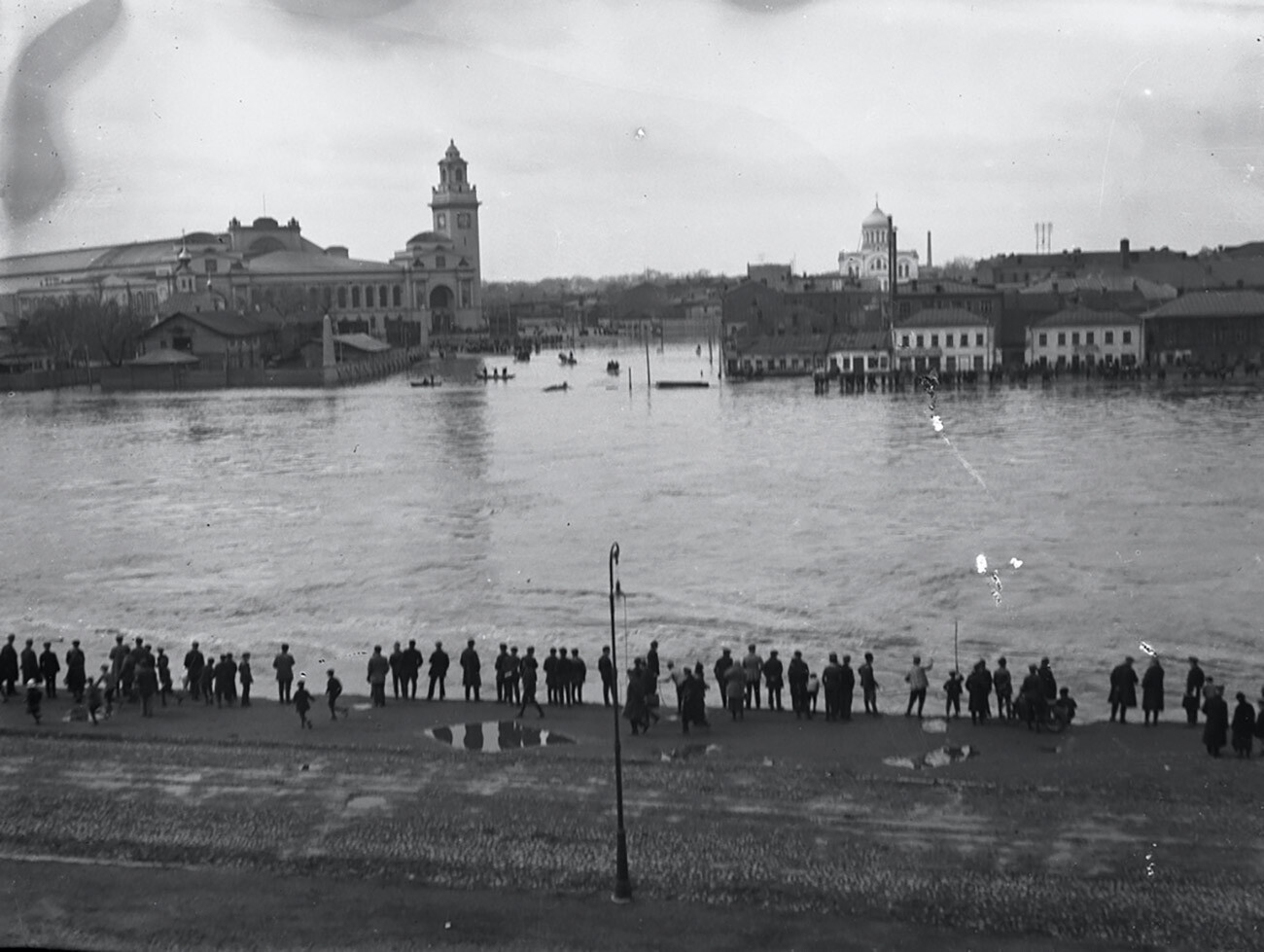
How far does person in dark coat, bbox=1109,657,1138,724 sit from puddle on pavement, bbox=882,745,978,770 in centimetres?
127

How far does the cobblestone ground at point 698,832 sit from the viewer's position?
6918 mm

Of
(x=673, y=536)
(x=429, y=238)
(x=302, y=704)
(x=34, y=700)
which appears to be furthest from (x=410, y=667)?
(x=429, y=238)

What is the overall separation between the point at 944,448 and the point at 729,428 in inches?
240

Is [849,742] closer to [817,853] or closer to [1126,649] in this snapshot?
[817,853]

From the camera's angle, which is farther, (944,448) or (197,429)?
(197,429)

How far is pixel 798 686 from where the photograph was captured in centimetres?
1007

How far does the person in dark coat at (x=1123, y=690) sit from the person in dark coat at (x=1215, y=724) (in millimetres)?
888

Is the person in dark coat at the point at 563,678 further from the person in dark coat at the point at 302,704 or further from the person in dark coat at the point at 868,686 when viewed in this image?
the person in dark coat at the point at 868,686

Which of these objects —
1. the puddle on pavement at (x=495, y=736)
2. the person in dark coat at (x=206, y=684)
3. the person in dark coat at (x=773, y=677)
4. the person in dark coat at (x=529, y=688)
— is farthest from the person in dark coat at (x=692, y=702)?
the person in dark coat at (x=206, y=684)

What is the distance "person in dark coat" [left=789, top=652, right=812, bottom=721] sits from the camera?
33.0 feet

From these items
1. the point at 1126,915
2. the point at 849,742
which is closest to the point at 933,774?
the point at 849,742

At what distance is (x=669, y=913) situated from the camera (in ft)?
22.5

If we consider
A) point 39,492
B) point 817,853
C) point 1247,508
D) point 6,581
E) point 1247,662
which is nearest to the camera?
point 817,853

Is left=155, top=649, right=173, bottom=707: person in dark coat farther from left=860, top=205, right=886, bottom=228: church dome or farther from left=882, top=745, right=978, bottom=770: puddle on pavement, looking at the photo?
left=860, top=205, right=886, bottom=228: church dome
